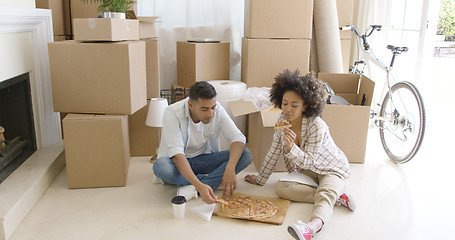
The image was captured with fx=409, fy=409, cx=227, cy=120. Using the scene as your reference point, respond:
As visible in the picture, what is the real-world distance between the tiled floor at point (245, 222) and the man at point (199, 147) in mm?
153

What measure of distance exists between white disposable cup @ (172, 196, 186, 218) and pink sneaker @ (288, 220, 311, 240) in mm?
566

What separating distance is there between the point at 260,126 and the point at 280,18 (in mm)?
897

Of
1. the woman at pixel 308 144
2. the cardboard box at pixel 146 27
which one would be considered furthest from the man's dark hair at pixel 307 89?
the cardboard box at pixel 146 27

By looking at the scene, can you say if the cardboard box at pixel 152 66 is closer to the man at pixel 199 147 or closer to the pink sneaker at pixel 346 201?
the man at pixel 199 147

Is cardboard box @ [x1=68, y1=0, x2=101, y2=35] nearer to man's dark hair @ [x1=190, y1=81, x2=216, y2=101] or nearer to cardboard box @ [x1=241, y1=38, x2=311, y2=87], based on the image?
cardboard box @ [x1=241, y1=38, x2=311, y2=87]

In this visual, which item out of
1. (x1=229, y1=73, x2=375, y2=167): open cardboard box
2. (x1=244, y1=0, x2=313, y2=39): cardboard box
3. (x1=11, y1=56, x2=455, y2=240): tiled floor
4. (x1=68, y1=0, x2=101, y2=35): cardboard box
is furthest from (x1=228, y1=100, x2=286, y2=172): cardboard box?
(x1=68, y1=0, x2=101, y2=35): cardboard box

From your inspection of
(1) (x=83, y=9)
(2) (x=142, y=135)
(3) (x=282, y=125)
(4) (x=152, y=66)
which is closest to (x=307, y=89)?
(3) (x=282, y=125)

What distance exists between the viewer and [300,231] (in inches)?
72.2

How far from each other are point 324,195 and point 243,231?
0.48 metres

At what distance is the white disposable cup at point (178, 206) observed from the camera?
81.7 inches

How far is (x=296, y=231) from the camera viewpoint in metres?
1.83

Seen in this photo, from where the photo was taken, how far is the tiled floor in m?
1.99

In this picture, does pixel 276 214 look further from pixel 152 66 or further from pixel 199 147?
pixel 152 66

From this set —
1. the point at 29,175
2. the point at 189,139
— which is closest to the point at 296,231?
the point at 189,139
